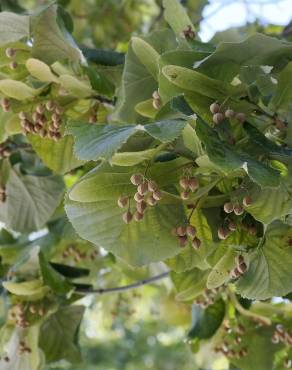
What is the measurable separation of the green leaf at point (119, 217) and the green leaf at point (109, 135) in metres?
0.05

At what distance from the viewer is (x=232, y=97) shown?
31.5 inches

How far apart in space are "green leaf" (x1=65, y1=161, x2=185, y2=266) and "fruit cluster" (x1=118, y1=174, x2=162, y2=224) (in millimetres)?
12

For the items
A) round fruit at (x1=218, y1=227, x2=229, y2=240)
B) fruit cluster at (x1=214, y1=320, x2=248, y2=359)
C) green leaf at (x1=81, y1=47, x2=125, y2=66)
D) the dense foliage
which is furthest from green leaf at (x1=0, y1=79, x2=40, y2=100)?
fruit cluster at (x1=214, y1=320, x2=248, y2=359)

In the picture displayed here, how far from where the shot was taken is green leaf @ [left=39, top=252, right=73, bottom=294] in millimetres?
1143

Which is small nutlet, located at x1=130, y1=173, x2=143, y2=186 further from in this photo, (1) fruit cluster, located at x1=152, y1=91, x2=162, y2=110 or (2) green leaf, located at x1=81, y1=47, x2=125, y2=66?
(2) green leaf, located at x1=81, y1=47, x2=125, y2=66

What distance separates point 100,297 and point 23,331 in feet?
2.01

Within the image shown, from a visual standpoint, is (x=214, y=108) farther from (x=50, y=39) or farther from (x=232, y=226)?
(x=50, y=39)

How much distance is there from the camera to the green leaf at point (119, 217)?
0.78 metres

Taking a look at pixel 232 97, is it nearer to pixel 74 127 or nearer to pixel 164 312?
pixel 74 127

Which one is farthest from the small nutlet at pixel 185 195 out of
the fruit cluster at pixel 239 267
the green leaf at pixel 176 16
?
the green leaf at pixel 176 16

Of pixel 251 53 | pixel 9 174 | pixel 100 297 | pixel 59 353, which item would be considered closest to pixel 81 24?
pixel 100 297

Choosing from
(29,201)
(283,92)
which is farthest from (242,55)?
(29,201)

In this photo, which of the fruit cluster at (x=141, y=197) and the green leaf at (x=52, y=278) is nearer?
the fruit cluster at (x=141, y=197)

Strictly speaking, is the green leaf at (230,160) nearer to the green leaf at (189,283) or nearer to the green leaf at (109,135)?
the green leaf at (109,135)
